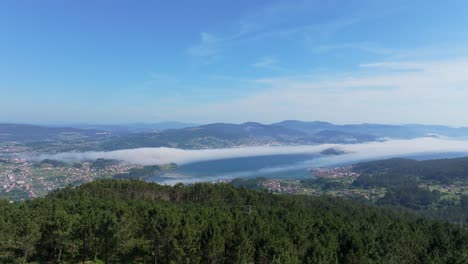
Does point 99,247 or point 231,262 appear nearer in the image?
point 231,262

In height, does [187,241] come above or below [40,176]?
above

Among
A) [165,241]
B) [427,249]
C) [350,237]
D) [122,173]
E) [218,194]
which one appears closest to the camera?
[165,241]

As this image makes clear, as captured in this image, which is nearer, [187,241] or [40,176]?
[187,241]

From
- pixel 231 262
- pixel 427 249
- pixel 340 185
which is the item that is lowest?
pixel 340 185

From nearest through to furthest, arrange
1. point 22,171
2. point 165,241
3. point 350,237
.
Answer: point 165,241 → point 350,237 → point 22,171

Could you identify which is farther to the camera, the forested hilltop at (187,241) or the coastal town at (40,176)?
the coastal town at (40,176)

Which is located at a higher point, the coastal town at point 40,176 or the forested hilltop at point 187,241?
the forested hilltop at point 187,241

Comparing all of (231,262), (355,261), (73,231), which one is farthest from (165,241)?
(355,261)

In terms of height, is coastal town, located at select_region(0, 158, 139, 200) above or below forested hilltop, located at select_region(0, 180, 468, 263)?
below

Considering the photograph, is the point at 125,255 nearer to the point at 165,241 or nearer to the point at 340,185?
the point at 165,241

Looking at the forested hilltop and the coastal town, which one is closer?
the forested hilltop

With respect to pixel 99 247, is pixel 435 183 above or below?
below
